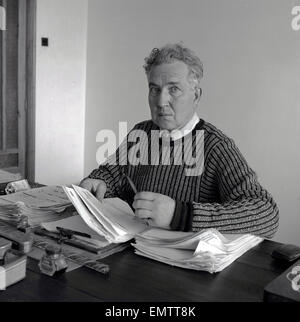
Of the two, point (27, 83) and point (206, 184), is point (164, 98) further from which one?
point (27, 83)

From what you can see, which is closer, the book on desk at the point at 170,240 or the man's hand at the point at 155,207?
the book on desk at the point at 170,240

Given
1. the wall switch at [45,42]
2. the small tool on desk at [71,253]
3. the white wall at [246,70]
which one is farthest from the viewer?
the wall switch at [45,42]

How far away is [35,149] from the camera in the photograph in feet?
12.8

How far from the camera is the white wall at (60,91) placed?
12.6 ft

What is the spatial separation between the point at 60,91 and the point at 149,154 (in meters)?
2.68

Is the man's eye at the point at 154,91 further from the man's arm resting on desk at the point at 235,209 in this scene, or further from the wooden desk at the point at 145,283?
the wooden desk at the point at 145,283

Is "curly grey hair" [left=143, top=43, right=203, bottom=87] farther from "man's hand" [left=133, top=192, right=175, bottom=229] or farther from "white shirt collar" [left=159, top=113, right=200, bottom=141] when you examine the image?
"man's hand" [left=133, top=192, right=175, bottom=229]

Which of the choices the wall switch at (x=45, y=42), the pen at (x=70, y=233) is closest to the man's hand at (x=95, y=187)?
the pen at (x=70, y=233)

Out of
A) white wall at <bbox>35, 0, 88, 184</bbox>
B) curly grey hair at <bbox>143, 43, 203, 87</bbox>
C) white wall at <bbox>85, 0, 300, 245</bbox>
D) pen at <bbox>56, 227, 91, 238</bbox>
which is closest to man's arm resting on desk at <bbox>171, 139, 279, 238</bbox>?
pen at <bbox>56, 227, 91, 238</bbox>

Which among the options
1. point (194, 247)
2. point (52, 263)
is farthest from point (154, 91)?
point (52, 263)

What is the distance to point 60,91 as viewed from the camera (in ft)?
13.3

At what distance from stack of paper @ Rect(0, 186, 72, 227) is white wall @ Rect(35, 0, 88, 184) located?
2597 mm

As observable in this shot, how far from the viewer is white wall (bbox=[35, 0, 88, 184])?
3.84 metres

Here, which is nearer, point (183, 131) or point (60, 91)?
point (183, 131)
